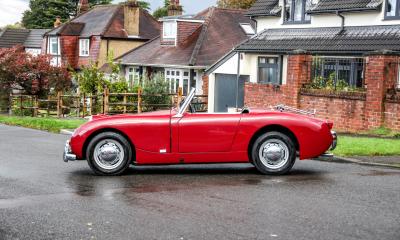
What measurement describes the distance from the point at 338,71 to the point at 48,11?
6180 cm

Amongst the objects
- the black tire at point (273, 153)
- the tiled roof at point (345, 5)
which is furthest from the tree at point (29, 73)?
the black tire at point (273, 153)

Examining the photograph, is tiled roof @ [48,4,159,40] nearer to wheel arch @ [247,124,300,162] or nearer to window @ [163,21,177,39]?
window @ [163,21,177,39]

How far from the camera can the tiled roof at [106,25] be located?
46750 millimetres

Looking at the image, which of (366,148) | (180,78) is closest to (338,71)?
(366,148)

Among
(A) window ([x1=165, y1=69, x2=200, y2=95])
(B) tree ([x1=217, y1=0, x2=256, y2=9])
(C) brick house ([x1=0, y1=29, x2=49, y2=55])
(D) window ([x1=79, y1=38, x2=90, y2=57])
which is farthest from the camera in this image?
(C) brick house ([x1=0, y1=29, x2=49, y2=55])

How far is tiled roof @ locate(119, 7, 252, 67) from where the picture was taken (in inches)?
1446

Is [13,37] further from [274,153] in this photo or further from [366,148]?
[274,153]

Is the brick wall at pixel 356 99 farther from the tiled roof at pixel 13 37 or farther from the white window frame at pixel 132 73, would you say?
the tiled roof at pixel 13 37

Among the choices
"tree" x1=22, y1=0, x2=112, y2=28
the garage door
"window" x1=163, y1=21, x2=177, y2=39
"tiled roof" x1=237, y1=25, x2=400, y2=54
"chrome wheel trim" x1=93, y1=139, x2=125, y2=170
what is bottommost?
"chrome wheel trim" x1=93, y1=139, x2=125, y2=170

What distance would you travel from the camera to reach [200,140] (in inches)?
405

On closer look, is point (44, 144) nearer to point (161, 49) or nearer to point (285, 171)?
point (285, 171)

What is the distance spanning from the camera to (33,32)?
6669cm

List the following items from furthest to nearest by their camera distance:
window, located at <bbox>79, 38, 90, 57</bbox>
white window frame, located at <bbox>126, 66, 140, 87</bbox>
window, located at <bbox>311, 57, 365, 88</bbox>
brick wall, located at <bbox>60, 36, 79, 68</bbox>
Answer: brick wall, located at <bbox>60, 36, 79, 68</bbox> → window, located at <bbox>79, 38, 90, 57</bbox> → white window frame, located at <bbox>126, 66, 140, 87</bbox> → window, located at <bbox>311, 57, 365, 88</bbox>

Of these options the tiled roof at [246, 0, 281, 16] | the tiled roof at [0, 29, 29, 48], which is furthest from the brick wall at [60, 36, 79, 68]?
the tiled roof at [246, 0, 281, 16]
